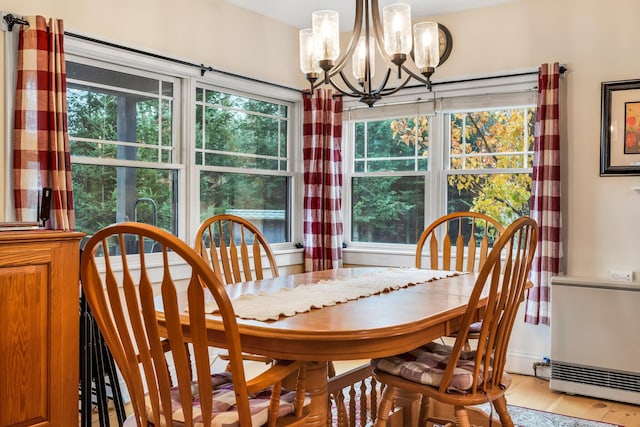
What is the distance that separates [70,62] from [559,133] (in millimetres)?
2831

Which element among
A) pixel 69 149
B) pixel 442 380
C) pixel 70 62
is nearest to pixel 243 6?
pixel 70 62

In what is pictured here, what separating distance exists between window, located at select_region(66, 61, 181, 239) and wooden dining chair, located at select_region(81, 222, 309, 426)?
1.63m

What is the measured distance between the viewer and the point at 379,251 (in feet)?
14.0

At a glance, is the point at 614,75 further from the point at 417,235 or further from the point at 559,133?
the point at 417,235

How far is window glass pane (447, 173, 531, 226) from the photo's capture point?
3.79 metres

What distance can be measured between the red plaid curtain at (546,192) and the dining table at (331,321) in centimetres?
135

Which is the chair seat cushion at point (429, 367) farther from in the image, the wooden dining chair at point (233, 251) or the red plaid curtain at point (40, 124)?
the red plaid curtain at point (40, 124)

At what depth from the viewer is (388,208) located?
4.39m

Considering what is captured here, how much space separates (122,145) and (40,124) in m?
0.60

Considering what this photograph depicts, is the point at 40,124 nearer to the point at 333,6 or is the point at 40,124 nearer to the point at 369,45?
the point at 369,45

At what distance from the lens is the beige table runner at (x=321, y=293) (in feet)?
5.67

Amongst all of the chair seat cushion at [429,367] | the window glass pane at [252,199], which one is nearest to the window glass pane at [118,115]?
the window glass pane at [252,199]

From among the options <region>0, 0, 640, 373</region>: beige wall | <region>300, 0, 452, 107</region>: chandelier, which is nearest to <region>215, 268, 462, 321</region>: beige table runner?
<region>300, 0, 452, 107</region>: chandelier

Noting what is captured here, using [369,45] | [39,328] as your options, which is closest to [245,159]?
[369,45]
